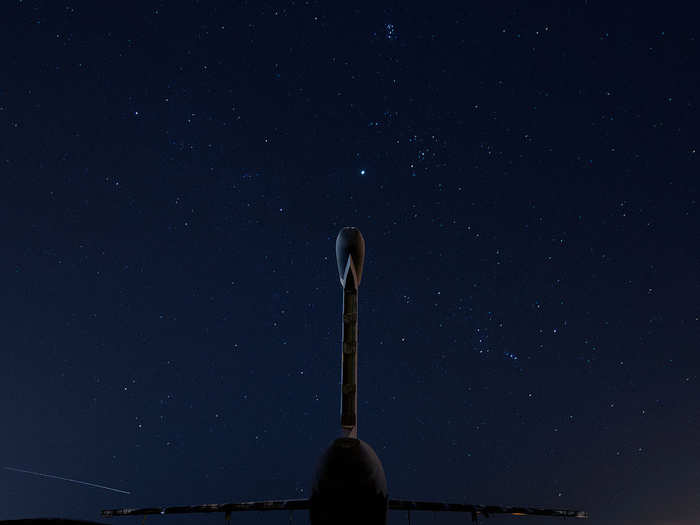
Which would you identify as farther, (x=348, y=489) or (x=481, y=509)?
(x=481, y=509)

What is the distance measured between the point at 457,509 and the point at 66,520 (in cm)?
1381

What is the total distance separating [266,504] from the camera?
20.0m

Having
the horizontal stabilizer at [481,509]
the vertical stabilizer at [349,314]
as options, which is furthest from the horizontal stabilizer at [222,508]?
the vertical stabilizer at [349,314]

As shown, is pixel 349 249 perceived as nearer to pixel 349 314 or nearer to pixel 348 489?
pixel 349 314

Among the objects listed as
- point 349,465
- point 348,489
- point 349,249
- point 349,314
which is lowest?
point 348,489

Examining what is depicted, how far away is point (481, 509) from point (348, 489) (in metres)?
11.5

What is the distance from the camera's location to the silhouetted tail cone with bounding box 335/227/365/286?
44.5 ft

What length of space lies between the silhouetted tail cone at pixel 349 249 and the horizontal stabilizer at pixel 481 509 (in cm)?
1003

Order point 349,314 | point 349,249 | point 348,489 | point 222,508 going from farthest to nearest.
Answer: point 222,508
point 349,249
point 349,314
point 348,489

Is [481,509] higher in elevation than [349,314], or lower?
lower

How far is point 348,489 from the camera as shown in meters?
10.6

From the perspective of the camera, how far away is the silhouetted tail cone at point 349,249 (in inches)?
534

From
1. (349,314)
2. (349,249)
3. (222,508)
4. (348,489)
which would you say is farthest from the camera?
(222,508)

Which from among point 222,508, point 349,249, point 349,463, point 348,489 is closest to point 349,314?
point 349,249
